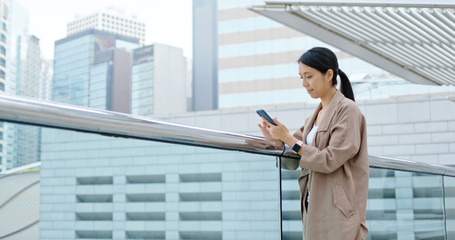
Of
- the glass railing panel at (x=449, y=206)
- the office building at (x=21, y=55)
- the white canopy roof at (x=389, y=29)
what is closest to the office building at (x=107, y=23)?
the office building at (x=21, y=55)

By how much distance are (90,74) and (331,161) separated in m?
99.9

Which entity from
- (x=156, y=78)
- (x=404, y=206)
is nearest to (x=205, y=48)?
(x=156, y=78)

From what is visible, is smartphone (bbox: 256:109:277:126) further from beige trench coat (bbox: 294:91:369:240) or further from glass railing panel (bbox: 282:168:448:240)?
glass railing panel (bbox: 282:168:448:240)

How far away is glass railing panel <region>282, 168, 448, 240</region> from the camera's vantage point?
10.6 feet

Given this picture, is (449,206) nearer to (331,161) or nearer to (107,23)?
(331,161)

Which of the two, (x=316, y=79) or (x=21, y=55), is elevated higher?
(x=21, y=55)

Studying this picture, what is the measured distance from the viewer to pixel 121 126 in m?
1.68

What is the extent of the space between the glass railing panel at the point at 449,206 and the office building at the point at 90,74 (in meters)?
92.9

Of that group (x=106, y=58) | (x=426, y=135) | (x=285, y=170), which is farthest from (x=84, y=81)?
(x=285, y=170)

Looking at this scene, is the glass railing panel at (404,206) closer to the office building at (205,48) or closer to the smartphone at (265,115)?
the smartphone at (265,115)

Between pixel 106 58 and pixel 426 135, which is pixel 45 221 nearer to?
pixel 426 135

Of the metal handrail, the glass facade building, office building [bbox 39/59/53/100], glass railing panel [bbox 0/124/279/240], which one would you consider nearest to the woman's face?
the metal handrail

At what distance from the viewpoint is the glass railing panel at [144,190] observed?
1.56 meters

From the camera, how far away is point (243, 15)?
114 feet
